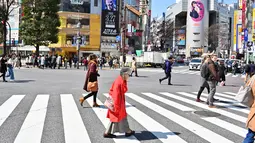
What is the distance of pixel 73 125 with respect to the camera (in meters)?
6.38

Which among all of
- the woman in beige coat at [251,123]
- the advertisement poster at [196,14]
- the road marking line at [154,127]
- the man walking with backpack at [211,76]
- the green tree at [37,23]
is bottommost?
the road marking line at [154,127]

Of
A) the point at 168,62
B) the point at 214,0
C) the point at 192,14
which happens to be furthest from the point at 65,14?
the point at 214,0

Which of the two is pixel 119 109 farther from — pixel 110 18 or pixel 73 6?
pixel 110 18

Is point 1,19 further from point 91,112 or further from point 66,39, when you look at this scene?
point 91,112

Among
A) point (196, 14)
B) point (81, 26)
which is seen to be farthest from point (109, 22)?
point (196, 14)

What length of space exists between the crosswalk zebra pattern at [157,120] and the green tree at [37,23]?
82.8 ft

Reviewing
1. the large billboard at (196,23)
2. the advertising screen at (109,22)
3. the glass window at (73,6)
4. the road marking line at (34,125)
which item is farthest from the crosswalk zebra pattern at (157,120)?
the large billboard at (196,23)

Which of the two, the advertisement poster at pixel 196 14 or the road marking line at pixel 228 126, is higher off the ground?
the advertisement poster at pixel 196 14

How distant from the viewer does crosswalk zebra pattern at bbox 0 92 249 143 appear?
5508mm

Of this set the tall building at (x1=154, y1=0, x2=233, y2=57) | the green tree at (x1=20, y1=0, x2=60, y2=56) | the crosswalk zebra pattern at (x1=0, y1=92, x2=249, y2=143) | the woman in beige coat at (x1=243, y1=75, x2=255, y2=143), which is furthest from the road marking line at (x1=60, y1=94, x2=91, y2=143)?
the tall building at (x1=154, y1=0, x2=233, y2=57)

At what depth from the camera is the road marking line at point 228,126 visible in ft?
19.8

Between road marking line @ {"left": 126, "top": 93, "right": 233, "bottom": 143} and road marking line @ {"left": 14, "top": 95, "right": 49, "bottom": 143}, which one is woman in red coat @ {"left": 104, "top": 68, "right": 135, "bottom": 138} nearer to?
road marking line @ {"left": 14, "top": 95, "right": 49, "bottom": 143}

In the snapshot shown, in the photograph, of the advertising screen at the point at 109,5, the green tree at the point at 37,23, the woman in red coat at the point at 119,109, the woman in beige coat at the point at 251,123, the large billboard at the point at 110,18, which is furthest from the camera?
the large billboard at the point at 110,18

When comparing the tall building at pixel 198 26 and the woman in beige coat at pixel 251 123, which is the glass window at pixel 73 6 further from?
the tall building at pixel 198 26
